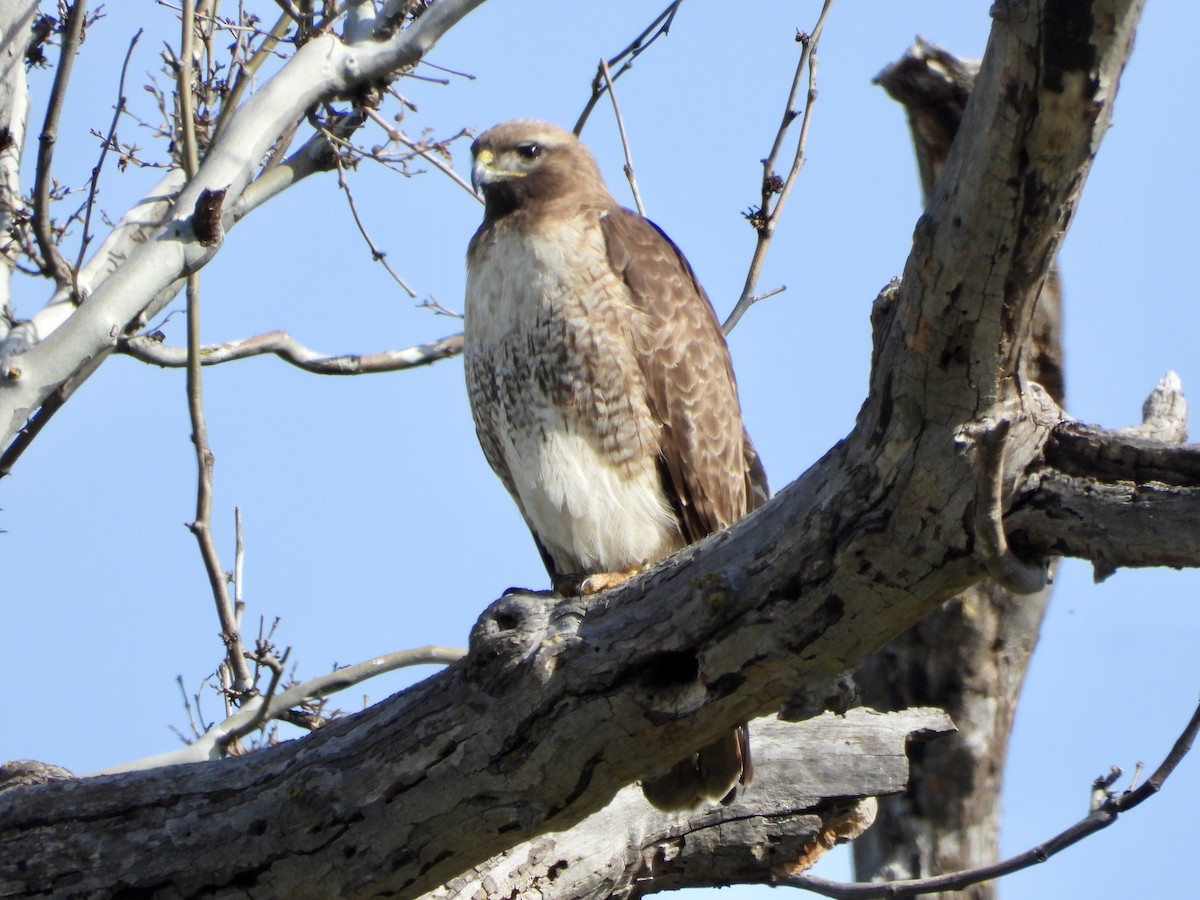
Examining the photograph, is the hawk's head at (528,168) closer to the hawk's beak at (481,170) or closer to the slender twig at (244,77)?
the hawk's beak at (481,170)

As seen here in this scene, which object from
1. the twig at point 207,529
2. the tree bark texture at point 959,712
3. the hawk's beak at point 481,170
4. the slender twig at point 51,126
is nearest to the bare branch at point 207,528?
the twig at point 207,529

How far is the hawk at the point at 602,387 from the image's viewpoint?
4910 mm

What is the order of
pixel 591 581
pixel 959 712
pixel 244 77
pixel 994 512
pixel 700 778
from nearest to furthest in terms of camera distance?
pixel 994 512, pixel 700 778, pixel 591 581, pixel 244 77, pixel 959 712

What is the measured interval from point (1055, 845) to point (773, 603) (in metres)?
1.72

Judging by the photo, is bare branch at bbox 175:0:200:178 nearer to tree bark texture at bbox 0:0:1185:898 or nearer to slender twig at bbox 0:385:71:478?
slender twig at bbox 0:385:71:478

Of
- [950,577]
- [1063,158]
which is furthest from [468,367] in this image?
[1063,158]

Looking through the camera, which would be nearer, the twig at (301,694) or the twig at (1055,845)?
the twig at (1055,845)

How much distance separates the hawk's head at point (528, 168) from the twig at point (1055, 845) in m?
2.67

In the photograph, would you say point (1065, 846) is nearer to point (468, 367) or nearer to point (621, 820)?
point (621, 820)

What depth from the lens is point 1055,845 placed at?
14.6 feet

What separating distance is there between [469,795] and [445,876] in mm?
331

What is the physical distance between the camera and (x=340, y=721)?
3932 mm

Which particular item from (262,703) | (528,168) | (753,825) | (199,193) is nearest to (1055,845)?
(753,825)

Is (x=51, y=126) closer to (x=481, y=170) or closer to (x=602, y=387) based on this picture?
(x=481, y=170)
